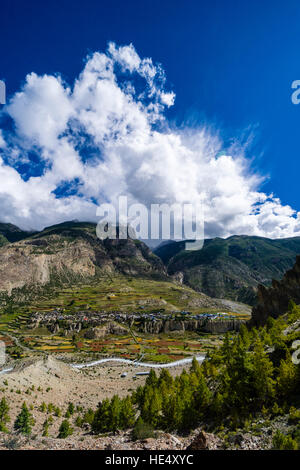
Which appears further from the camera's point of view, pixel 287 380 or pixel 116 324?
pixel 116 324

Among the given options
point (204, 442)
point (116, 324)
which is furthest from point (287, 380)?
point (116, 324)

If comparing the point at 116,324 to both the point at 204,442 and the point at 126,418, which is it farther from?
the point at 204,442

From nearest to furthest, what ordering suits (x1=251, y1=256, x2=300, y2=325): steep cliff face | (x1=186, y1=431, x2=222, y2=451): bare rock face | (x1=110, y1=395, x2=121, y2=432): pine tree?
1. (x1=186, y1=431, x2=222, y2=451): bare rock face
2. (x1=110, y1=395, x2=121, y2=432): pine tree
3. (x1=251, y1=256, x2=300, y2=325): steep cliff face

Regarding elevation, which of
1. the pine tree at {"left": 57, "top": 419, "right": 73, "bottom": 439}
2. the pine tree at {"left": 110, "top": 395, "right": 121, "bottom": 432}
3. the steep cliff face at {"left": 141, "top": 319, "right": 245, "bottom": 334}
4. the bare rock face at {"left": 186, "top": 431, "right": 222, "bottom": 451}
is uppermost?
the bare rock face at {"left": 186, "top": 431, "right": 222, "bottom": 451}

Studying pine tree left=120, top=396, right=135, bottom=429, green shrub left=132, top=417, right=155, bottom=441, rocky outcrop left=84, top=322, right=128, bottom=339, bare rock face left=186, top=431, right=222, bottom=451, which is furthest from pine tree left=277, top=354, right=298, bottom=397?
rocky outcrop left=84, top=322, right=128, bottom=339

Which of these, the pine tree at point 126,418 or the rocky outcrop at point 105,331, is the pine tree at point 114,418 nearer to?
the pine tree at point 126,418

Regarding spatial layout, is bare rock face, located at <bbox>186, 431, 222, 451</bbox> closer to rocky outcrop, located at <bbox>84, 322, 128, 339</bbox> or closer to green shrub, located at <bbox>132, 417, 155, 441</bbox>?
green shrub, located at <bbox>132, 417, 155, 441</bbox>

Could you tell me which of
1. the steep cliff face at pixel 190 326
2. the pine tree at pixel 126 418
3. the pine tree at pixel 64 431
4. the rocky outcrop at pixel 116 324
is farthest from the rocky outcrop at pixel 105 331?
the pine tree at pixel 126 418

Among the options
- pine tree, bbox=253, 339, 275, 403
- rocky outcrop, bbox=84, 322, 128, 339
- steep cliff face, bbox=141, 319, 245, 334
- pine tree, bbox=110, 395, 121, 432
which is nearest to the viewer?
pine tree, bbox=253, 339, 275, 403

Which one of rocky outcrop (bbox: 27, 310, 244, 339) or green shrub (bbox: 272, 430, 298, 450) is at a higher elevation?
green shrub (bbox: 272, 430, 298, 450)
